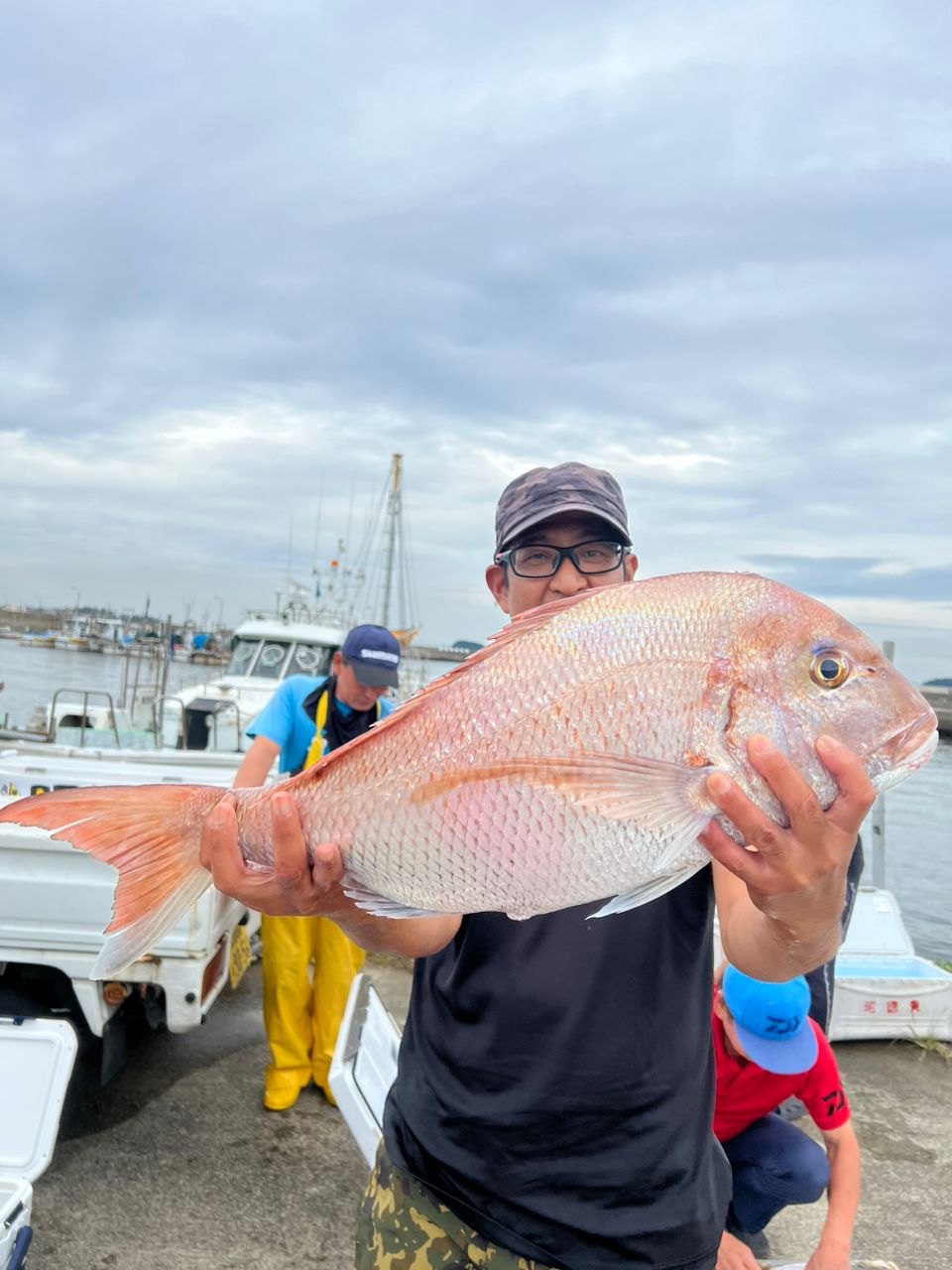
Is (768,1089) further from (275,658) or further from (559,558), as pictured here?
(275,658)

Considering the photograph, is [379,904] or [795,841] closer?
[795,841]

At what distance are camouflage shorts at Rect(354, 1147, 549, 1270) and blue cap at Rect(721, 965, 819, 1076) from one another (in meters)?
1.45

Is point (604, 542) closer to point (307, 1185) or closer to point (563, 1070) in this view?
point (563, 1070)

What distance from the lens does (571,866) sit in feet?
4.94

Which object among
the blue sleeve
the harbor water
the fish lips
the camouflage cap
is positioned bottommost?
the harbor water

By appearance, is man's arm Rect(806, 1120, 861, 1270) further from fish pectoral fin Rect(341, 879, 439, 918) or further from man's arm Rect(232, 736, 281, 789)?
man's arm Rect(232, 736, 281, 789)

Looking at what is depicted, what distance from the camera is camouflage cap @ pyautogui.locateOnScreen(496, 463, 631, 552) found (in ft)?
7.28

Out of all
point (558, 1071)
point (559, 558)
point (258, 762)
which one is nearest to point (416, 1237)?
point (558, 1071)

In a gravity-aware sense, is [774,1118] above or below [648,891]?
below

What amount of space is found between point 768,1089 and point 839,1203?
0.39 meters

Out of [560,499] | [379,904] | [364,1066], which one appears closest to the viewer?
[379,904]

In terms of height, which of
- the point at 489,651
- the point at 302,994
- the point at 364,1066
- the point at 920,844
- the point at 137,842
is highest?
the point at 489,651

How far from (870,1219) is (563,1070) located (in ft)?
10.2

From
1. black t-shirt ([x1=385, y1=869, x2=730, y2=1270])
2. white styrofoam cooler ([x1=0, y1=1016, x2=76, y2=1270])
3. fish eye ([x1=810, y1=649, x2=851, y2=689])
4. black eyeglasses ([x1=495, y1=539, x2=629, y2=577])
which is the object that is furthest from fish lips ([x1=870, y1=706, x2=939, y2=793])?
white styrofoam cooler ([x1=0, y1=1016, x2=76, y2=1270])
